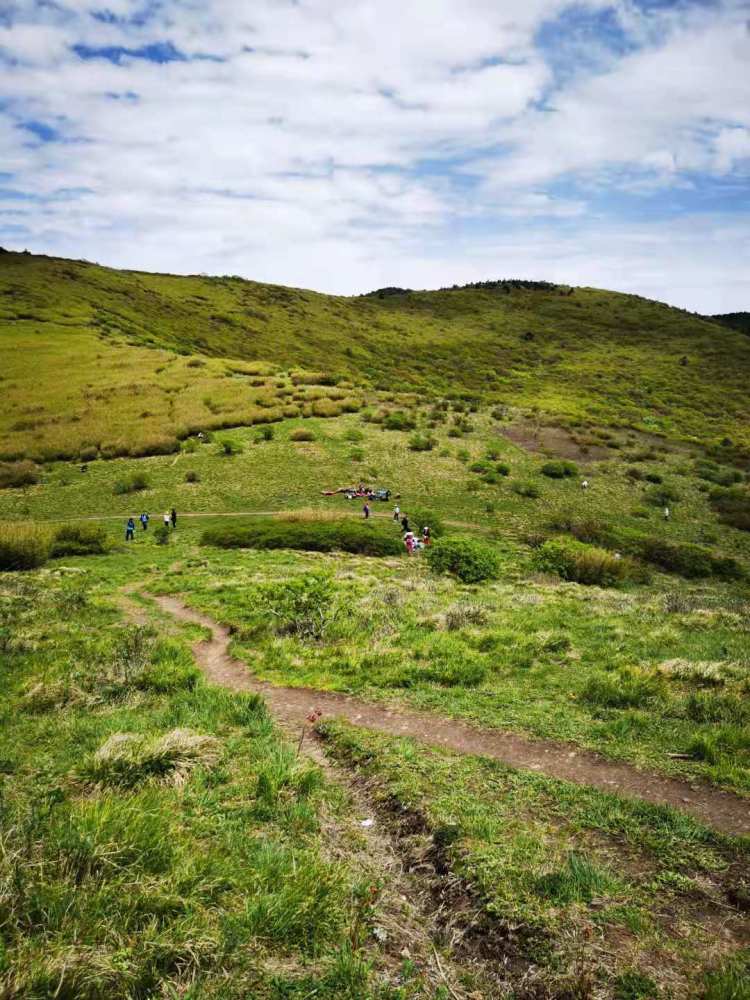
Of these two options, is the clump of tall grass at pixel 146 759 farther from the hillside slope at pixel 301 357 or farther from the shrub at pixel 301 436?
the hillside slope at pixel 301 357

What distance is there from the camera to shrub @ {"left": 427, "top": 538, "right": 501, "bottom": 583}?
87.9 feet

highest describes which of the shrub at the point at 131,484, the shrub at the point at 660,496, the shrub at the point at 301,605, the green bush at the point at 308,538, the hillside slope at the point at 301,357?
the hillside slope at the point at 301,357

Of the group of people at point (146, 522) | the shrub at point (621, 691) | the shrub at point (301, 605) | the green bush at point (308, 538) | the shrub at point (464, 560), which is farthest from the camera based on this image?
the group of people at point (146, 522)

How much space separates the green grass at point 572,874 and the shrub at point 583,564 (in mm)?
21874

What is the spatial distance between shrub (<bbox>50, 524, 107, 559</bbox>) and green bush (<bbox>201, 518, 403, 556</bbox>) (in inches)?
204

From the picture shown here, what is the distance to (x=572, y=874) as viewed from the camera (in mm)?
6117

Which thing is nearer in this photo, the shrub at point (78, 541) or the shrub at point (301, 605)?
the shrub at point (301, 605)

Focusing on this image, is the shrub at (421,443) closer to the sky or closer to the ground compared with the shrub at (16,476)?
closer to the sky

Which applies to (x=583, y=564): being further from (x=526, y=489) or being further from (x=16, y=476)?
(x=16, y=476)

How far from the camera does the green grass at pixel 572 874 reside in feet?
16.8

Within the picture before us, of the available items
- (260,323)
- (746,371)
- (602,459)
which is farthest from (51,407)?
(746,371)

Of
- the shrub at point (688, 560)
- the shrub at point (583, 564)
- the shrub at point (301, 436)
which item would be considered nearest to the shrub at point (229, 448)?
the shrub at point (301, 436)

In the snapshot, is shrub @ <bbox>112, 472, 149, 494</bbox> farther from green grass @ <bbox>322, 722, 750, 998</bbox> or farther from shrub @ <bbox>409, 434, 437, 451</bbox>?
green grass @ <bbox>322, 722, 750, 998</bbox>

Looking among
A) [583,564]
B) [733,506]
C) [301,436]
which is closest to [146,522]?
[301,436]
